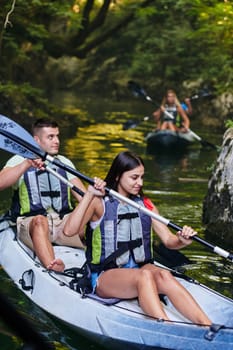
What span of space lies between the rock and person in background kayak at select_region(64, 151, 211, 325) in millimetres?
2558

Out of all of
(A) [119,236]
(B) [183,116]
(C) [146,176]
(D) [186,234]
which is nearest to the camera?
(D) [186,234]

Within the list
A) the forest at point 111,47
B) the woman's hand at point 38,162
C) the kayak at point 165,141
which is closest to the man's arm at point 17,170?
the woman's hand at point 38,162

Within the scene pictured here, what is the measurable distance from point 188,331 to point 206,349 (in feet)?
0.40

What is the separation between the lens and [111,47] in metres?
27.1

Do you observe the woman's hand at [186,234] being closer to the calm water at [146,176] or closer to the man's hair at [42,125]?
the calm water at [146,176]

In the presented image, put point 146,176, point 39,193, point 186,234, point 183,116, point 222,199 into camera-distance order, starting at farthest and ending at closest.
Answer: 1. point 183,116
2. point 146,176
3. point 222,199
4. point 39,193
5. point 186,234

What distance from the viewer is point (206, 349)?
3252mm

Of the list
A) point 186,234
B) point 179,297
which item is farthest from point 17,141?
point 179,297

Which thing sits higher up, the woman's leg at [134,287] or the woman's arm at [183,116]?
the woman's arm at [183,116]

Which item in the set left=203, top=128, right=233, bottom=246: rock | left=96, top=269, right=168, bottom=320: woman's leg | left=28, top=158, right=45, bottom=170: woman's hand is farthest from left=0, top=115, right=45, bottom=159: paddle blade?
left=203, top=128, right=233, bottom=246: rock

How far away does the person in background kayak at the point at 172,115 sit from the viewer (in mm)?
13719

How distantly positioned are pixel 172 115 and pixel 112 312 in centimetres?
1044

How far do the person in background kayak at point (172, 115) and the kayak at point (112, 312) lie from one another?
9.02m

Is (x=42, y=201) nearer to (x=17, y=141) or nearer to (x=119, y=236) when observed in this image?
(x=17, y=141)
